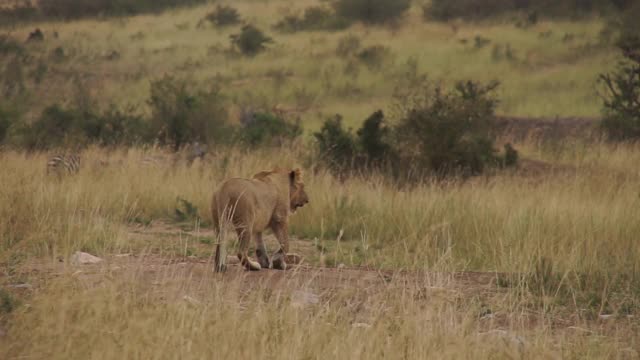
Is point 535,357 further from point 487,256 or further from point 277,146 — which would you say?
point 277,146

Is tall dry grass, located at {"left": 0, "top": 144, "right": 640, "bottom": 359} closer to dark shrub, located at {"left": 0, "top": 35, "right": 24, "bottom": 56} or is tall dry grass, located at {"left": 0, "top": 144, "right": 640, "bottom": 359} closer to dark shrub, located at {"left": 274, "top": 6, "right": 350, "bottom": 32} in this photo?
dark shrub, located at {"left": 0, "top": 35, "right": 24, "bottom": 56}

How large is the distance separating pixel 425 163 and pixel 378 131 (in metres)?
0.85

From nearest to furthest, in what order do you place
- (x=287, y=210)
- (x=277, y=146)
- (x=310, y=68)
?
(x=287, y=210) < (x=277, y=146) < (x=310, y=68)

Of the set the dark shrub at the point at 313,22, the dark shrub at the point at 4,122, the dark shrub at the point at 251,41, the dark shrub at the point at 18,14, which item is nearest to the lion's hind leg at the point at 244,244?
the dark shrub at the point at 4,122

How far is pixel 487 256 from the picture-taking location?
7.69 m

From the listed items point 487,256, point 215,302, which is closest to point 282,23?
point 487,256

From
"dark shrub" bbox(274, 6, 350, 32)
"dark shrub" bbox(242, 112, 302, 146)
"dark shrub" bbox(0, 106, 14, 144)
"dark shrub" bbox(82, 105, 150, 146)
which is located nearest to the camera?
"dark shrub" bbox(242, 112, 302, 146)

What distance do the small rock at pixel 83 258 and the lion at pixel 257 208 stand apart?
2.56 ft

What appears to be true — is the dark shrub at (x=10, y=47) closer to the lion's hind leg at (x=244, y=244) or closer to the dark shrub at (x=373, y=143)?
the dark shrub at (x=373, y=143)

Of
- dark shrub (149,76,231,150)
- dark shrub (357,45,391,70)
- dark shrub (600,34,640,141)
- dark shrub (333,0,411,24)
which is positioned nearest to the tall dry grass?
dark shrub (149,76,231,150)

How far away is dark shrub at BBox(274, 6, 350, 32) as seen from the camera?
3666 centimetres

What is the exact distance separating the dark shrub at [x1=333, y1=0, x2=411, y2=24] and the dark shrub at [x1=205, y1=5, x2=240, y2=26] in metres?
3.97

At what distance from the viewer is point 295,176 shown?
7250 mm

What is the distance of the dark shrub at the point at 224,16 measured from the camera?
39481 mm
